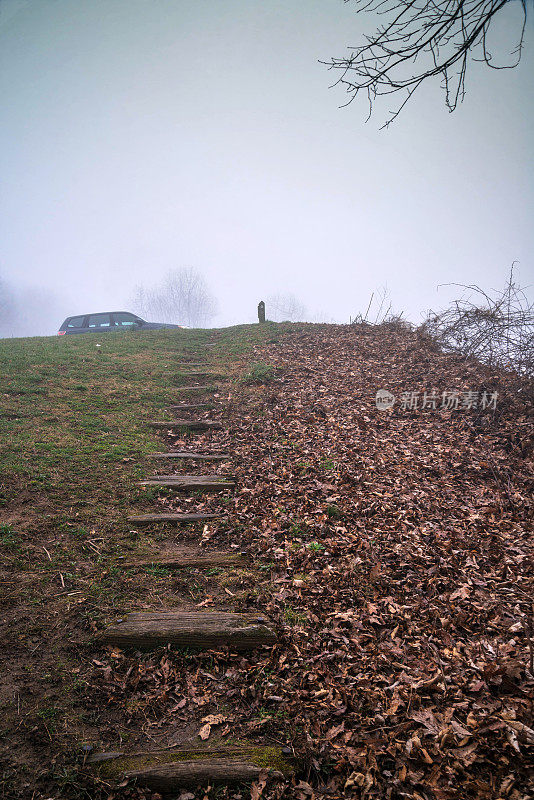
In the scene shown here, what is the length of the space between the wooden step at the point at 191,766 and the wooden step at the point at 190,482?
312 cm

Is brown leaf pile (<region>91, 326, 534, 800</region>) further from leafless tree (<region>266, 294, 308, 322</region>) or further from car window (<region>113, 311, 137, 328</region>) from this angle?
leafless tree (<region>266, 294, 308, 322</region>)

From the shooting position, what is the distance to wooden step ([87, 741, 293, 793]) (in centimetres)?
207

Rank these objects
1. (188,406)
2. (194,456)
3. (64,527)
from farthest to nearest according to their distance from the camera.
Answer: (188,406) → (194,456) → (64,527)

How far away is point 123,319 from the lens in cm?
1750

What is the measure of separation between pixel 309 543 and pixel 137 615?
6.17 feet

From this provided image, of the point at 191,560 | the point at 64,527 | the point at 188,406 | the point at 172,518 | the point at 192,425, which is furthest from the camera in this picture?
the point at 188,406

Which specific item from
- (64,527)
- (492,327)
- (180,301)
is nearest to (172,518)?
(64,527)

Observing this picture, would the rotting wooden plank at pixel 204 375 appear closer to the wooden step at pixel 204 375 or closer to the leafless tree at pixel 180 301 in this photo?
the wooden step at pixel 204 375

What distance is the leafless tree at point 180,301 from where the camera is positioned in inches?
2217

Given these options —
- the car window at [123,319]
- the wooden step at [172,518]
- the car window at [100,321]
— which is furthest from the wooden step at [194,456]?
the car window at [100,321]

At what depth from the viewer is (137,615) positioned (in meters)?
3.04

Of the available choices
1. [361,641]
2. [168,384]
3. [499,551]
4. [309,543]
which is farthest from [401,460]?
[168,384]

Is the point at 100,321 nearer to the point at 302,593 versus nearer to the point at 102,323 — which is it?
the point at 102,323

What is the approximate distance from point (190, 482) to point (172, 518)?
0.79 meters
